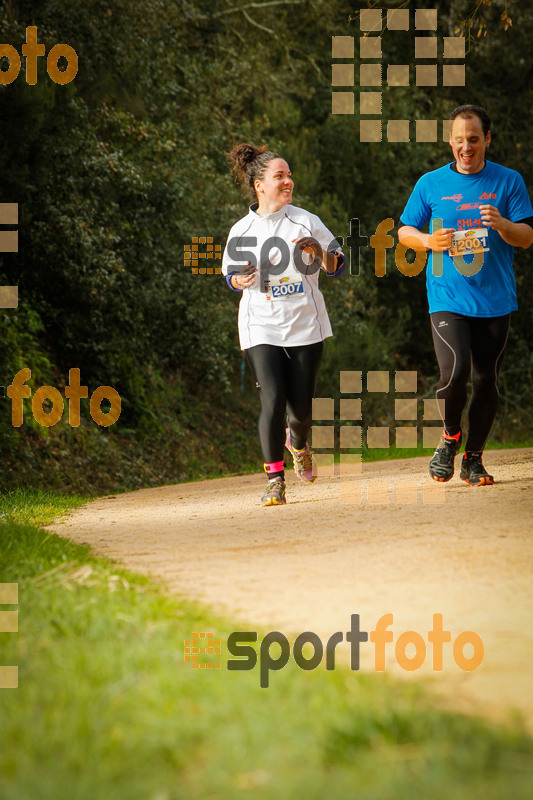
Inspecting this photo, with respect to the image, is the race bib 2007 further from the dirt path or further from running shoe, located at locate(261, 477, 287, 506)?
the dirt path

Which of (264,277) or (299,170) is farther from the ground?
(299,170)

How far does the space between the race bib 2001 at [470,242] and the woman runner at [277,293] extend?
812mm

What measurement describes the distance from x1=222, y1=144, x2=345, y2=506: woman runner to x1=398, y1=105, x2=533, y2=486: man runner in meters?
0.74

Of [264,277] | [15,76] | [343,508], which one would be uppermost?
[15,76]

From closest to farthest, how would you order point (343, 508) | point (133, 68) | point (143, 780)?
point (143, 780)
point (343, 508)
point (133, 68)

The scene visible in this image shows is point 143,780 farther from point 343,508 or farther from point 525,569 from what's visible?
point 343,508

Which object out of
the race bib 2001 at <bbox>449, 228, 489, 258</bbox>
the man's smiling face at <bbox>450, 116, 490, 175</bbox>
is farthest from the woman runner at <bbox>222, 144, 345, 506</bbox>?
the man's smiling face at <bbox>450, 116, 490, 175</bbox>

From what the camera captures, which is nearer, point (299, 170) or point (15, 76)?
point (15, 76)

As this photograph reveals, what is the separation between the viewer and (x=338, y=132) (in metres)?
22.2

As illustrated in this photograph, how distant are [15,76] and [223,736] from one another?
10630mm

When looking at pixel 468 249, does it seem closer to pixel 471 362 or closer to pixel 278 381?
pixel 471 362

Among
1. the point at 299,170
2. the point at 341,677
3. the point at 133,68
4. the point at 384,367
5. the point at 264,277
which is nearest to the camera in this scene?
the point at 341,677

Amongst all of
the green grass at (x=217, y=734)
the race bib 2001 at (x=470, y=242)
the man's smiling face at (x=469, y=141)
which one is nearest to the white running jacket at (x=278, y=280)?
the race bib 2001 at (x=470, y=242)

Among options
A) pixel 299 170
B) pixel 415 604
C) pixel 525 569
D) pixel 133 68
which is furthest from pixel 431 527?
pixel 299 170
